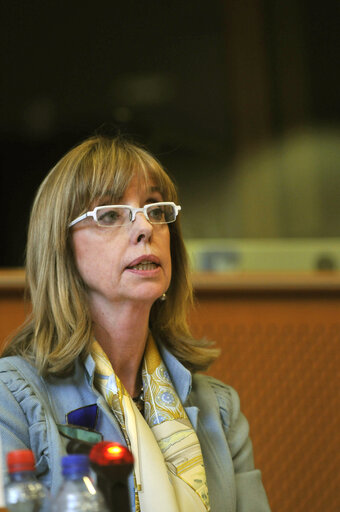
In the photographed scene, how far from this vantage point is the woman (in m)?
1.61

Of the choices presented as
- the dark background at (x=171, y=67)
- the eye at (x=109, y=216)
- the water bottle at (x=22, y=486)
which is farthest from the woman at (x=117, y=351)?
the dark background at (x=171, y=67)

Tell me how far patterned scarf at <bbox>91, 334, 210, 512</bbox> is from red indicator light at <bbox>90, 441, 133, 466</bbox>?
63 cm

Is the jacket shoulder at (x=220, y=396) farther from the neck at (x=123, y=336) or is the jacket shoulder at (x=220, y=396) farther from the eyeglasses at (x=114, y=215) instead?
the eyeglasses at (x=114, y=215)

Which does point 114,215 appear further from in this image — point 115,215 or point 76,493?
point 76,493

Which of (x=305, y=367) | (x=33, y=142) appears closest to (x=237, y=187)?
(x=33, y=142)

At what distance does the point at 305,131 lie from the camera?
4.72 metres

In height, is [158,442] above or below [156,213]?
below

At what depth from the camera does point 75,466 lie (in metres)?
0.89

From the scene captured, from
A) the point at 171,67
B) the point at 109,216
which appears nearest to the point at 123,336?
the point at 109,216

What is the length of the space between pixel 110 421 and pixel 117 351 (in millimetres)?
229

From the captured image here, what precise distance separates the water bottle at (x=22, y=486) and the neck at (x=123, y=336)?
33.1 inches

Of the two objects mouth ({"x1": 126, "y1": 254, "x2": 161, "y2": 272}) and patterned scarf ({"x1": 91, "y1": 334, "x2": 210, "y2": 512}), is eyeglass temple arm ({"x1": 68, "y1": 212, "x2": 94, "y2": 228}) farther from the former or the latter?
patterned scarf ({"x1": 91, "y1": 334, "x2": 210, "y2": 512})

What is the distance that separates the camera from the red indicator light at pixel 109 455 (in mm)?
914

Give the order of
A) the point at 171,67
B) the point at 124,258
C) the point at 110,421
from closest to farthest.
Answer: the point at 110,421 → the point at 124,258 → the point at 171,67
